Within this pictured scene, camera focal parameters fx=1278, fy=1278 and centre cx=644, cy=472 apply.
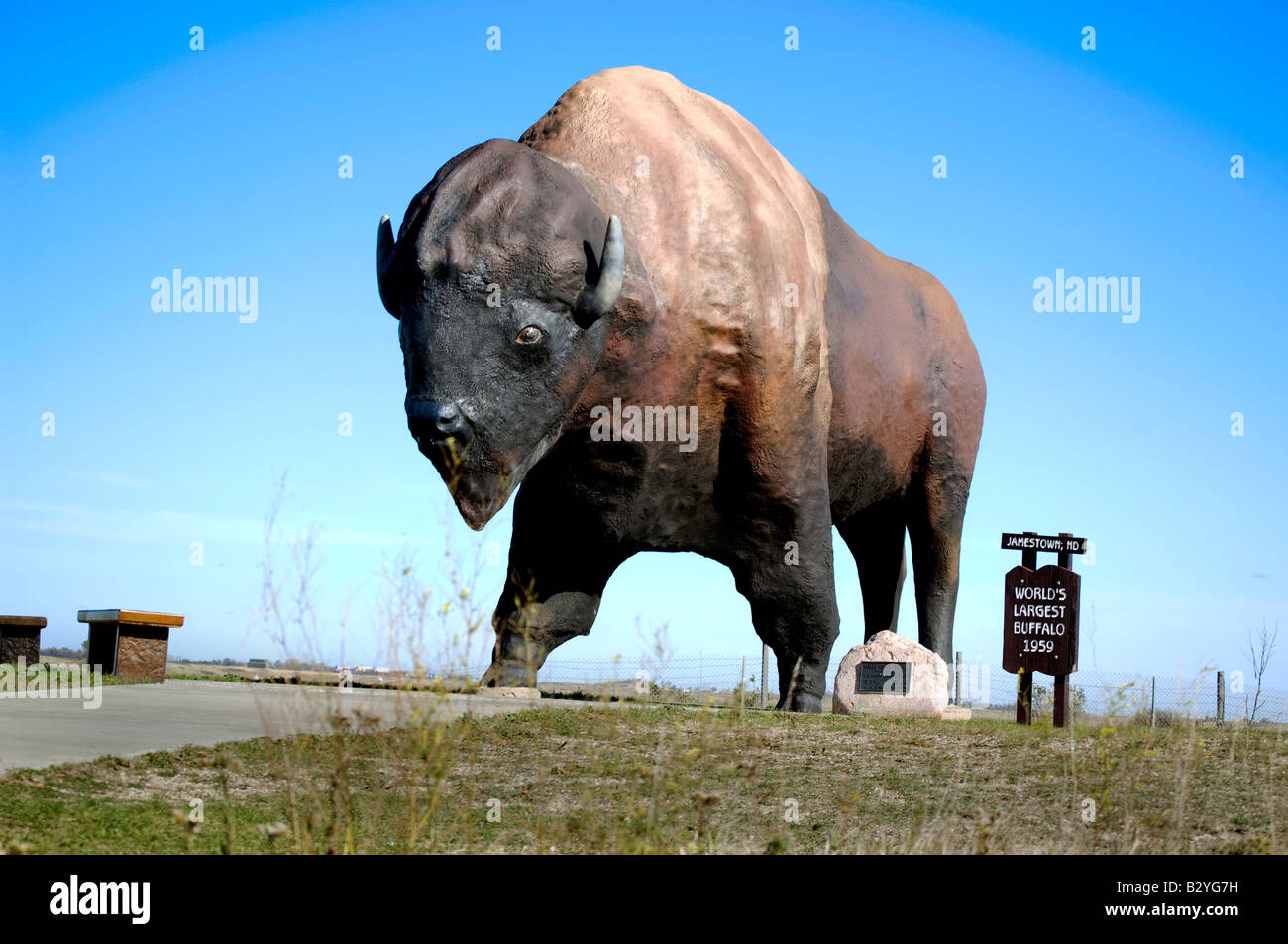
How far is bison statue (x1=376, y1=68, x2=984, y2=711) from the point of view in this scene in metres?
6.96

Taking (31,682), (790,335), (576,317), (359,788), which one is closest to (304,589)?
(359,788)

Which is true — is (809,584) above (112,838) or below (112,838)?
above

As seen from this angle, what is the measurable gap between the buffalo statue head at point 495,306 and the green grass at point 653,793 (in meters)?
1.56

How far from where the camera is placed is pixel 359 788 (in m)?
5.74

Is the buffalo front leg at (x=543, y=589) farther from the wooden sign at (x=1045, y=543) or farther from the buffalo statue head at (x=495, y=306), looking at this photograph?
the wooden sign at (x=1045, y=543)

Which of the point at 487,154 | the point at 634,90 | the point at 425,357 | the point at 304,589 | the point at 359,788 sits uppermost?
the point at 634,90

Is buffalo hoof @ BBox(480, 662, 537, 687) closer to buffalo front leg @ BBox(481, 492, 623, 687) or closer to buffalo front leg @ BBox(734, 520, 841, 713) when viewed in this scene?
buffalo front leg @ BBox(481, 492, 623, 687)

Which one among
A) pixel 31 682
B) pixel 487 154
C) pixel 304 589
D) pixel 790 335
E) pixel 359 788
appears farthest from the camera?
pixel 31 682

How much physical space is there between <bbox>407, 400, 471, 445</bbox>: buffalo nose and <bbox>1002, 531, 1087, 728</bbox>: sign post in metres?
6.43

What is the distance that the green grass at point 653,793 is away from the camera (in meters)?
4.47

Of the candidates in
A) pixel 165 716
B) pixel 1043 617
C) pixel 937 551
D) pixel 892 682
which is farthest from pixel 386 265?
pixel 1043 617
